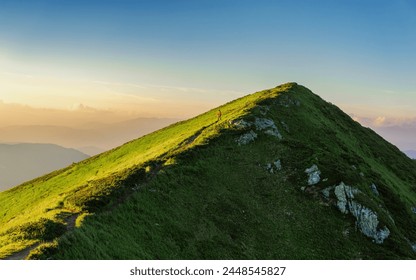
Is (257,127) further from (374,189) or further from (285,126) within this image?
(374,189)

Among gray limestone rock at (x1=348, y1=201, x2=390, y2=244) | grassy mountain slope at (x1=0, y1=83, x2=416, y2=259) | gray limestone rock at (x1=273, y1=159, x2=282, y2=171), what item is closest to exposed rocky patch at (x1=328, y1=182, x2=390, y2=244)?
gray limestone rock at (x1=348, y1=201, x2=390, y2=244)

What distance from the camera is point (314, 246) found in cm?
4034

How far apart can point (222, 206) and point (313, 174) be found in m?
15.6

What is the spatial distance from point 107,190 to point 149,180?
5.48m

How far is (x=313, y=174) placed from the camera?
4988 cm

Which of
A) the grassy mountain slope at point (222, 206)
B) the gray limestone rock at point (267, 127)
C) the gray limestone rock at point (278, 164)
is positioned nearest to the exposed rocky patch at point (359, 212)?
the grassy mountain slope at point (222, 206)

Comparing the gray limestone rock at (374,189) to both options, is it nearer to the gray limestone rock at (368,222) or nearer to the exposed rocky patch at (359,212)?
the exposed rocky patch at (359,212)

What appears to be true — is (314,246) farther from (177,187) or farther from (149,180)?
(149,180)

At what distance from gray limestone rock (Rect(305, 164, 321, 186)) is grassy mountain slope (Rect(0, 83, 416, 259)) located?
52 cm

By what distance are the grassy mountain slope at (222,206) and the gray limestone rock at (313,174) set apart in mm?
524

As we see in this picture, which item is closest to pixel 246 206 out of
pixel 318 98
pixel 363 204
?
pixel 363 204

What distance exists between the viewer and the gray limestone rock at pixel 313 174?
161 ft

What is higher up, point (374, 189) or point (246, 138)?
point (246, 138)

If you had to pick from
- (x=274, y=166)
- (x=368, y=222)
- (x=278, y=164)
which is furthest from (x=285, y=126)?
(x=368, y=222)
